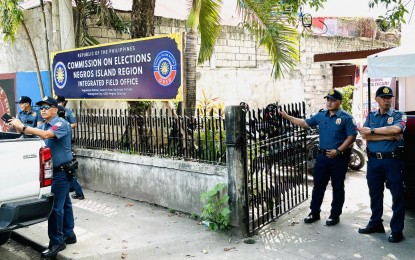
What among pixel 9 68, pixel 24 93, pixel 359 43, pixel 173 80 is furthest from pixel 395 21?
pixel 359 43

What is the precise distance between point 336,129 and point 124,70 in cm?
382

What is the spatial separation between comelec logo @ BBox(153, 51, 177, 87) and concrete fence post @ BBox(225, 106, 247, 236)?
1493 millimetres

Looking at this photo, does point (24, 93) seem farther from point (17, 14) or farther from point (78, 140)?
point (78, 140)

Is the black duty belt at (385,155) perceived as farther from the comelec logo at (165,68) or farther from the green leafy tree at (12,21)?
the green leafy tree at (12,21)

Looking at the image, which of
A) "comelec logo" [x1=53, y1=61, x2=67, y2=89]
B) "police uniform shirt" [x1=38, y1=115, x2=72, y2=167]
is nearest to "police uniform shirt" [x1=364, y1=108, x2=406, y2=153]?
"police uniform shirt" [x1=38, y1=115, x2=72, y2=167]

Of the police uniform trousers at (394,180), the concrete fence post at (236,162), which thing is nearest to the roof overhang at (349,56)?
the police uniform trousers at (394,180)

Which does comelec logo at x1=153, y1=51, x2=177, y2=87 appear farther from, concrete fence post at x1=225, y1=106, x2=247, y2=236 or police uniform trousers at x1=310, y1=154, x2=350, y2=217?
police uniform trousers at x1=310, y1=154, x2=350, y2=217

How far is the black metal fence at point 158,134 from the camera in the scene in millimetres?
6016

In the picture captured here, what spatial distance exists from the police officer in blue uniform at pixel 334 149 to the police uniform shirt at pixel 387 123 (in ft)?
1.20

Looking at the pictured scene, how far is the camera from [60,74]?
29.7ft

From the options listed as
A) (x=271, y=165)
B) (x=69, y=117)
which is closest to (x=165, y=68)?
(x=271, y=165)

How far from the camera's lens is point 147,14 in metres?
8.20

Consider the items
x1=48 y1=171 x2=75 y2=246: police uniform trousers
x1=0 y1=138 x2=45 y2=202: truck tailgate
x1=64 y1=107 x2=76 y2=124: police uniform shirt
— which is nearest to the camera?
x1=0 y1=138 x2=45 y2=202: truck tailgate

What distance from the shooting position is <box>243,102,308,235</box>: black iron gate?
18.3 feet
